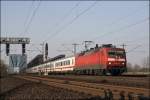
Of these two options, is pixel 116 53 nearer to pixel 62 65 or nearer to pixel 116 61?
pixel 116 61

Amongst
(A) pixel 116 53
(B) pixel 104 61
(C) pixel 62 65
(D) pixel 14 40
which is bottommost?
(C) pixel 62 65

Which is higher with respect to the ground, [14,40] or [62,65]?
[14,40]

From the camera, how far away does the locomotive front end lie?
135ft

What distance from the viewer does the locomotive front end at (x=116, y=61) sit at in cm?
4122

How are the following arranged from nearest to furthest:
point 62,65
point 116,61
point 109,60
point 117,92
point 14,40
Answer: point 117,92
point 109,60
point 116,61
point 62,65
point 14,40

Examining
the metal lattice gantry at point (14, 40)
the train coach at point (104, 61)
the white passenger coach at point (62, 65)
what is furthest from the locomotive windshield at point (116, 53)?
the metal lattice gantry at point (14, 40)

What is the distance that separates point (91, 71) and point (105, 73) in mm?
5237

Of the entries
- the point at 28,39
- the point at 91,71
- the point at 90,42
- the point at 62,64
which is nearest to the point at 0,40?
the point at 28,39

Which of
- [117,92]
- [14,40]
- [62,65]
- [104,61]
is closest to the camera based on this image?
[117,92]

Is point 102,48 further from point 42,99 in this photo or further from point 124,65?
point 42,99

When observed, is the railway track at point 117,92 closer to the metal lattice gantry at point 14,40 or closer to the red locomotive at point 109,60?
the red locomotive at point 109,60

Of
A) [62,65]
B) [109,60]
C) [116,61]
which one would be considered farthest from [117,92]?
[62,65]

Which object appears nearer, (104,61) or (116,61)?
(104,61)

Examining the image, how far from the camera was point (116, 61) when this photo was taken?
138ft
